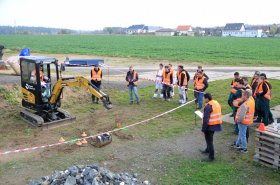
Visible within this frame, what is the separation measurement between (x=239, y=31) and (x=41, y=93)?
15388 centimetres

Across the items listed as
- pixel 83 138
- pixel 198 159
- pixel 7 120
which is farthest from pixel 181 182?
pixel 7 120

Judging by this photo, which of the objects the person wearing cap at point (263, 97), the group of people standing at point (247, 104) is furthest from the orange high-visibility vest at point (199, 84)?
the person wearing cap at point (263, 97)

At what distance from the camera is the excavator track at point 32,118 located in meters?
11.0

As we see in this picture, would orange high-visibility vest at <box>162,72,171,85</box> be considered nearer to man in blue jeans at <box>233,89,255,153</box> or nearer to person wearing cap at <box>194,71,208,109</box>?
person wearing cap at <box>194,71,208,109</box>

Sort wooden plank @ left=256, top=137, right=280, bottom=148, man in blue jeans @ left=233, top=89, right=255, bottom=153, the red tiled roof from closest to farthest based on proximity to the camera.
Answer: wooden plank @ left=256, top=137, right=280, bottom=148 → man in blue jeans @ left=233, top=89, right=255, bottom=153 → the red tiled roof

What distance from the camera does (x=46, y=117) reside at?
11.7m

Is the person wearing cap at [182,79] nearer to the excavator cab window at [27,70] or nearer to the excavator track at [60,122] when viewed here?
the excavator track at [60,122]

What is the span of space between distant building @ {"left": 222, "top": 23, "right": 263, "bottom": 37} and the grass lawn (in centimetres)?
14539

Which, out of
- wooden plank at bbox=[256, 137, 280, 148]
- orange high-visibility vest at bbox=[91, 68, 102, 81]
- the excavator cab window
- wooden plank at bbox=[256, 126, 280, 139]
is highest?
the excavator cab window

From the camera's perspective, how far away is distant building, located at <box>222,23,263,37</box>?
15050 centimetres

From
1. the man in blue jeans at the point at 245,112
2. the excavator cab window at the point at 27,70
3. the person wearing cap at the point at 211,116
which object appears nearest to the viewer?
the person wearing cap at the point at 211,116

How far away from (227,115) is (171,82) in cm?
321

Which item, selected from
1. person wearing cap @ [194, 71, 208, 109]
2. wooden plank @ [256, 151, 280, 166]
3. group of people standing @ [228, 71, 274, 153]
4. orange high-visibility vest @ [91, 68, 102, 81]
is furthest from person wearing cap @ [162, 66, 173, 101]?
wooden plank @ [256, 151, 280, 166]

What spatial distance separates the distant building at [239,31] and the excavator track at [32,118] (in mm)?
149810
